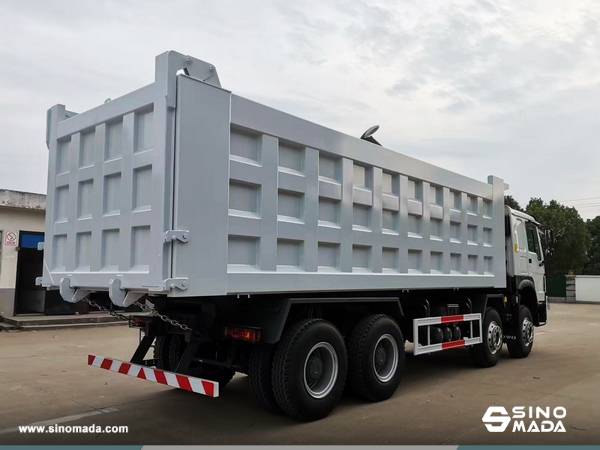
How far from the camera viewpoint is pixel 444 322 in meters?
7.55

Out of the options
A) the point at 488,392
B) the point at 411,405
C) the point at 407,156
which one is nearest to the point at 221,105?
the point at 407,156

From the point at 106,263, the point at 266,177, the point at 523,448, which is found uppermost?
the point at 266,177

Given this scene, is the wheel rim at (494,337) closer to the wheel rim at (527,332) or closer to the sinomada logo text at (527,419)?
the wheel rim at (527,332)

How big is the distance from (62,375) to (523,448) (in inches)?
249

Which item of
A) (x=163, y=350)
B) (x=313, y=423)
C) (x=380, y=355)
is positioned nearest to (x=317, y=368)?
(x=313, y=423)

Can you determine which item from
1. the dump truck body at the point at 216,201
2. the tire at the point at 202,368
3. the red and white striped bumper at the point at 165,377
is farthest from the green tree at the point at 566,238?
→ the red and white striped bumper at the point at 165,377

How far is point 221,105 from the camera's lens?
4.76 metres

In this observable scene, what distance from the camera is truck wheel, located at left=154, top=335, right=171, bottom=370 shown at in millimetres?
6473

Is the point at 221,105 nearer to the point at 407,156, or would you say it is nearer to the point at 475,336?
the point at 407,156

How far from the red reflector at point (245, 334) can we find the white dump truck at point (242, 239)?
0.01 metres

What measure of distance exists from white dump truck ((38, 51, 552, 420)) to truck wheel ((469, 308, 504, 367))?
146 centimetres

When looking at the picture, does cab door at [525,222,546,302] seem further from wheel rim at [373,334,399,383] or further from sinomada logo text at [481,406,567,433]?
wheel rim at [373,334,399,383]

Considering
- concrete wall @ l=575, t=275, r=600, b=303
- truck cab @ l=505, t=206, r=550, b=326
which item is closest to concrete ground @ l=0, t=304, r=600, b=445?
truck cab @ l=505, t=206, r=550, b=326

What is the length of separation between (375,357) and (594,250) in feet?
198
